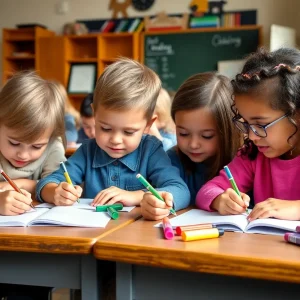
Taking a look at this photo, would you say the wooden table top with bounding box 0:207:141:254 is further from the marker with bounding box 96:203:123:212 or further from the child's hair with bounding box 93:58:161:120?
the child's hair with bounding box 93:58:161:120

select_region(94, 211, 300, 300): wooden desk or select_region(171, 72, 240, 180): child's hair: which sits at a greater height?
select_region(171, 72, 240, 180): child's hair

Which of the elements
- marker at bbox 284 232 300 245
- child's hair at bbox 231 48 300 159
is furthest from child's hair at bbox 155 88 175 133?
marker at bbox 284 232 300 245

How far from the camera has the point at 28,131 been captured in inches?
60.8

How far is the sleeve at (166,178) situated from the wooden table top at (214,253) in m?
0.35

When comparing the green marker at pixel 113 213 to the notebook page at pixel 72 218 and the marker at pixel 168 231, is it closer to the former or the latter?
the notebook page at pixel 72 218

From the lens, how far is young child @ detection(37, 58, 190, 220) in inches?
52.2

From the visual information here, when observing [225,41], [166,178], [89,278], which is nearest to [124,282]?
[89,278]

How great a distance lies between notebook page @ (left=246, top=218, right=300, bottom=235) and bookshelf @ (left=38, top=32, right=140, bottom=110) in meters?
5.11

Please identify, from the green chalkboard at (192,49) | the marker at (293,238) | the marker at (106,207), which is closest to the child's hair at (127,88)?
the marker at (106,207)

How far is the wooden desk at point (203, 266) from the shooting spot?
777 mm

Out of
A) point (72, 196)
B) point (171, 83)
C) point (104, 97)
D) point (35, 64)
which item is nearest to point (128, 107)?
point (104, 97)

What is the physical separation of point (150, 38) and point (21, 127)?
458cm

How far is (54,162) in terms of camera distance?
1.72 m

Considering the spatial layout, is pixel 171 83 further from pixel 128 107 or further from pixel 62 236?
pixel 62 236
